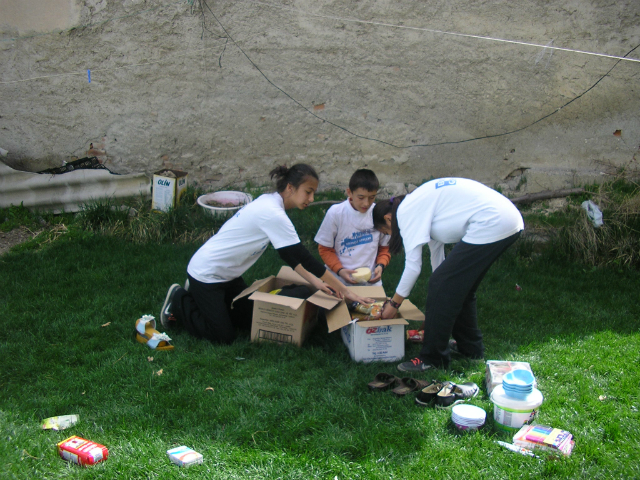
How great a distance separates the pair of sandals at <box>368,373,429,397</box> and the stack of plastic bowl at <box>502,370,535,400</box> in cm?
55

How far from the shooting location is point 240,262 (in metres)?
3.98

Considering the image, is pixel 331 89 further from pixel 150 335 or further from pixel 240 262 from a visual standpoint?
pixel 150 335

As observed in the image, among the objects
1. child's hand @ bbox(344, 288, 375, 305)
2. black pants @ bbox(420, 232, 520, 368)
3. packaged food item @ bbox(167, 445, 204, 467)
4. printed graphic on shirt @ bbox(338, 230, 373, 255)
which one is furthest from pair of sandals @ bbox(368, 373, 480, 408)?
printed graphic on shirt @ bbox(338, 230, 373, 255)

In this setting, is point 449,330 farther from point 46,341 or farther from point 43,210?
point 43,210

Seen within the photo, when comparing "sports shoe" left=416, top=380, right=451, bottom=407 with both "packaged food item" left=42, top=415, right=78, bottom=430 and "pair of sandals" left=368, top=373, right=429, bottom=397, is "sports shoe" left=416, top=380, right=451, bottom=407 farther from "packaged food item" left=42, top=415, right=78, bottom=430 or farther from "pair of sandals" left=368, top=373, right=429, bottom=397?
"packaged food item" left=42, top=415, right=78, bottom=430

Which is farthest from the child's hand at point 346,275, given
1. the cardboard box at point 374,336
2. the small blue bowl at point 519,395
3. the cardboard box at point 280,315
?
the small blue bowl at point 519,395

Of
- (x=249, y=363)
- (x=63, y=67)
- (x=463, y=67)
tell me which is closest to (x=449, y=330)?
(x=249, y=363)

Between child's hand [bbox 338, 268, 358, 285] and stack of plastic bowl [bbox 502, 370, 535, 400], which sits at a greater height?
child's hand [bbox 338, 268, 358, 285]

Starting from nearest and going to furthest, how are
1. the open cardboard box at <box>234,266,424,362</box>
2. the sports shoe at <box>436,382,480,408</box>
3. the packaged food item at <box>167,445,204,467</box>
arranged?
the packaged food item at <box>167,445,204,467</box> < the sports shoe at <box>436,382,480,408</box> < the open cardboard box at <box>234,266,424,362</box>

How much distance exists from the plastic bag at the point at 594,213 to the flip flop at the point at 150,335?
450 cm

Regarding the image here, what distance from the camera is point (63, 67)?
6699 mm

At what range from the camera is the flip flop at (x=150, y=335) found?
12.7ft

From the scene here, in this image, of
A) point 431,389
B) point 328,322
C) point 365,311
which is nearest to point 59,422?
point 328,322

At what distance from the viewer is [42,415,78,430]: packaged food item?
289 cm
